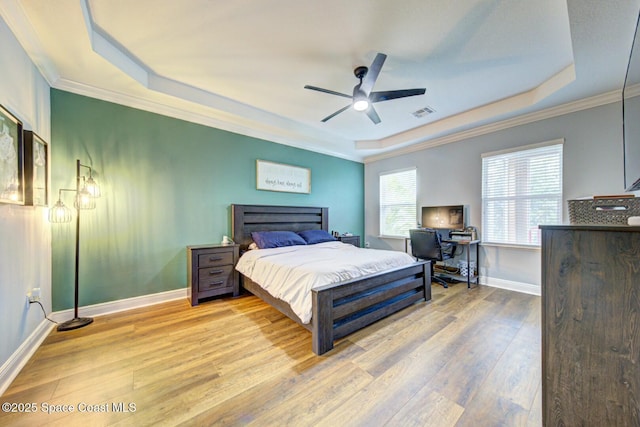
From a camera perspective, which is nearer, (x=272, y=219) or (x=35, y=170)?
(x=35, y=170)

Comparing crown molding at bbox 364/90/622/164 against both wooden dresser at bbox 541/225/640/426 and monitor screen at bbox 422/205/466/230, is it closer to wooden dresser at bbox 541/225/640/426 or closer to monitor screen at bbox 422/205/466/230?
monitor screen at bbox 422/205/466/230

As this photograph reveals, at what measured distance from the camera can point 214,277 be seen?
3268mm

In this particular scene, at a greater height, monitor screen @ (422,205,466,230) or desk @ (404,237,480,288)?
monitor screen @ (422,205,466,230)

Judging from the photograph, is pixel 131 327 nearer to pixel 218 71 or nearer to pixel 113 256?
pixel 113 256

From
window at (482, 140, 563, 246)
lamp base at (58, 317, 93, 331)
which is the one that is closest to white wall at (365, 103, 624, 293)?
window at (482, 140, 563, 246)

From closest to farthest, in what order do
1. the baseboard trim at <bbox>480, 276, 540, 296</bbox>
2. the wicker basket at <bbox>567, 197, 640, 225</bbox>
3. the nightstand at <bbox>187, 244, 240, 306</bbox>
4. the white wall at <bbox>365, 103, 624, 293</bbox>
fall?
the wicker basket at <bbox>567, 197, 640, 225</bbox>
the white wall at <bbox>365, 103, 624, 293</bbox>
the nightstand at <bbox>187, 244, 240, 306</bbox>
the baseboard trim at <bbox>480, 276, 540, 296</bbox>

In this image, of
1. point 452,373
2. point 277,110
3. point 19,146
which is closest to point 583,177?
point 452,373

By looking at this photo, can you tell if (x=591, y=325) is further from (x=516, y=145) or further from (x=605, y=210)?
(x=516, y=145)

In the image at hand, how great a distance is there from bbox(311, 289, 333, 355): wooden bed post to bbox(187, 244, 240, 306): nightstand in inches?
70.9

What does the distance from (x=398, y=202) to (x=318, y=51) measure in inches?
143

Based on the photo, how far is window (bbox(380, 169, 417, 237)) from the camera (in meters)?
5.01

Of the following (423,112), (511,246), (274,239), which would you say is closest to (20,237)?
(274,239)

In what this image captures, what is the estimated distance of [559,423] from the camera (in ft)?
3.65

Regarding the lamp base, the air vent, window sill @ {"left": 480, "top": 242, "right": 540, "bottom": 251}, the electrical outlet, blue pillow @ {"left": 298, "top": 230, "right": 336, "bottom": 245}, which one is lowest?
the lamp base
